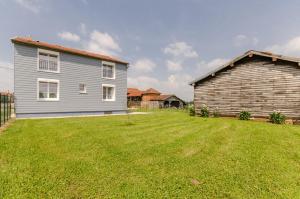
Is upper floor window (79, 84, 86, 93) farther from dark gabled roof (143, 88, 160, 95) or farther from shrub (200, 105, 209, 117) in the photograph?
dark gabled roof (143, 88, 160, 95)

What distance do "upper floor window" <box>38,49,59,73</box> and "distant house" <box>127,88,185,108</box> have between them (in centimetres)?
3263

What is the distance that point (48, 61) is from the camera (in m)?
17.2

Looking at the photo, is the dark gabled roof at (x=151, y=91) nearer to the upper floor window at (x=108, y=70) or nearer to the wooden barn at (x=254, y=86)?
the upper floor window at (x=108, y=70)

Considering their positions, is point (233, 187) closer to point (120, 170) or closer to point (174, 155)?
point (174, 155)

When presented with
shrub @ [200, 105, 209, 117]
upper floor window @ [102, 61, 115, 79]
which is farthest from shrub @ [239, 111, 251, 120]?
upper floor window @ [102, 61, 115, 79]

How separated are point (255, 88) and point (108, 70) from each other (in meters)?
16.3

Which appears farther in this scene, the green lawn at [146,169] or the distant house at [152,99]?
the distant house at [152,99]

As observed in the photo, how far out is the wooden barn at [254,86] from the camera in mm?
14766

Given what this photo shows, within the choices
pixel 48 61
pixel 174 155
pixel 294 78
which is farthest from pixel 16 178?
pixel 294 78

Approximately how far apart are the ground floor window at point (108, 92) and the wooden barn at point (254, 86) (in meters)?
10.3

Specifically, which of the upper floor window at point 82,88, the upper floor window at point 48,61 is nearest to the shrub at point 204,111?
the upper floor window at point 82,88

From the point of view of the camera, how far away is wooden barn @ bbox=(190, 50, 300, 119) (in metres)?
14.8

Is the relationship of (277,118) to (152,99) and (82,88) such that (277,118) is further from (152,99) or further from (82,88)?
(152,99)

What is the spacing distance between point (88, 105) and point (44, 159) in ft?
49.8
